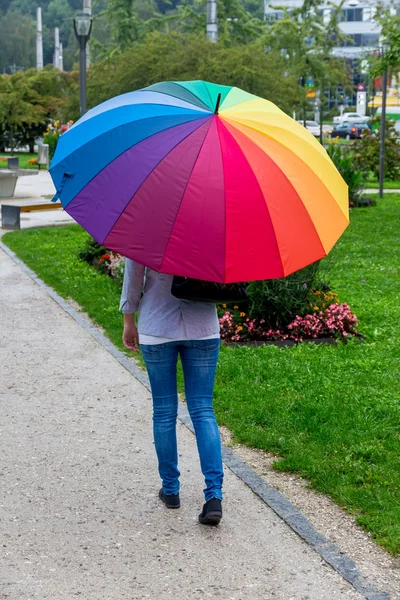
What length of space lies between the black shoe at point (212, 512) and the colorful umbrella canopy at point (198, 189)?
44.4 inches

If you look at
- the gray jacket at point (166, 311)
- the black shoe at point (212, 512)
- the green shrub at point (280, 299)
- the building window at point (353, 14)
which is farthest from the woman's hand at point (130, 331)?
the building window at point (353, 14)

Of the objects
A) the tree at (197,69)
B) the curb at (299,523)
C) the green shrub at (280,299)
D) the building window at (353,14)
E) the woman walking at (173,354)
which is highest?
the building window at (353,14)

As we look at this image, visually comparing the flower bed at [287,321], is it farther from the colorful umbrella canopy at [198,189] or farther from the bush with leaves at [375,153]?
the bush with leaves at [375,153]

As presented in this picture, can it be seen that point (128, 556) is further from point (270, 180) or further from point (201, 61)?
point (201, 61)

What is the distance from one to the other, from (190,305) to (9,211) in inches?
504

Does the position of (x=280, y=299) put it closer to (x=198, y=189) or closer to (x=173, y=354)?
(x=173, y=354)

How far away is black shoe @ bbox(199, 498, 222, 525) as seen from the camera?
4.45 metres

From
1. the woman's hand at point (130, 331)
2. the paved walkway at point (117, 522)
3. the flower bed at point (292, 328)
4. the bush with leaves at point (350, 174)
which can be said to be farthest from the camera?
the bush with leaves at point (350, 174)

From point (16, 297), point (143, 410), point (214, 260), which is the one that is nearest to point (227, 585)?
point (214, 260)

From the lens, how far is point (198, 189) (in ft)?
13.0

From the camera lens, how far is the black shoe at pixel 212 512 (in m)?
4.45

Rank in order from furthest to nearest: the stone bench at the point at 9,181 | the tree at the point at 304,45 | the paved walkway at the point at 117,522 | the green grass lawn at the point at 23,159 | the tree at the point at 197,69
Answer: the tree at the point at 304,45 → the green grass lawn at the point at 23,159 → the stone bench at the point at 9,181 → the tree at the point at 197,69 → the paved walkway at the point at 117,522

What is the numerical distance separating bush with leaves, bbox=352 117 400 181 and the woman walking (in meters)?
21.6

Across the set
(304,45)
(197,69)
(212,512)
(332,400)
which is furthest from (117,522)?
(304,45)
